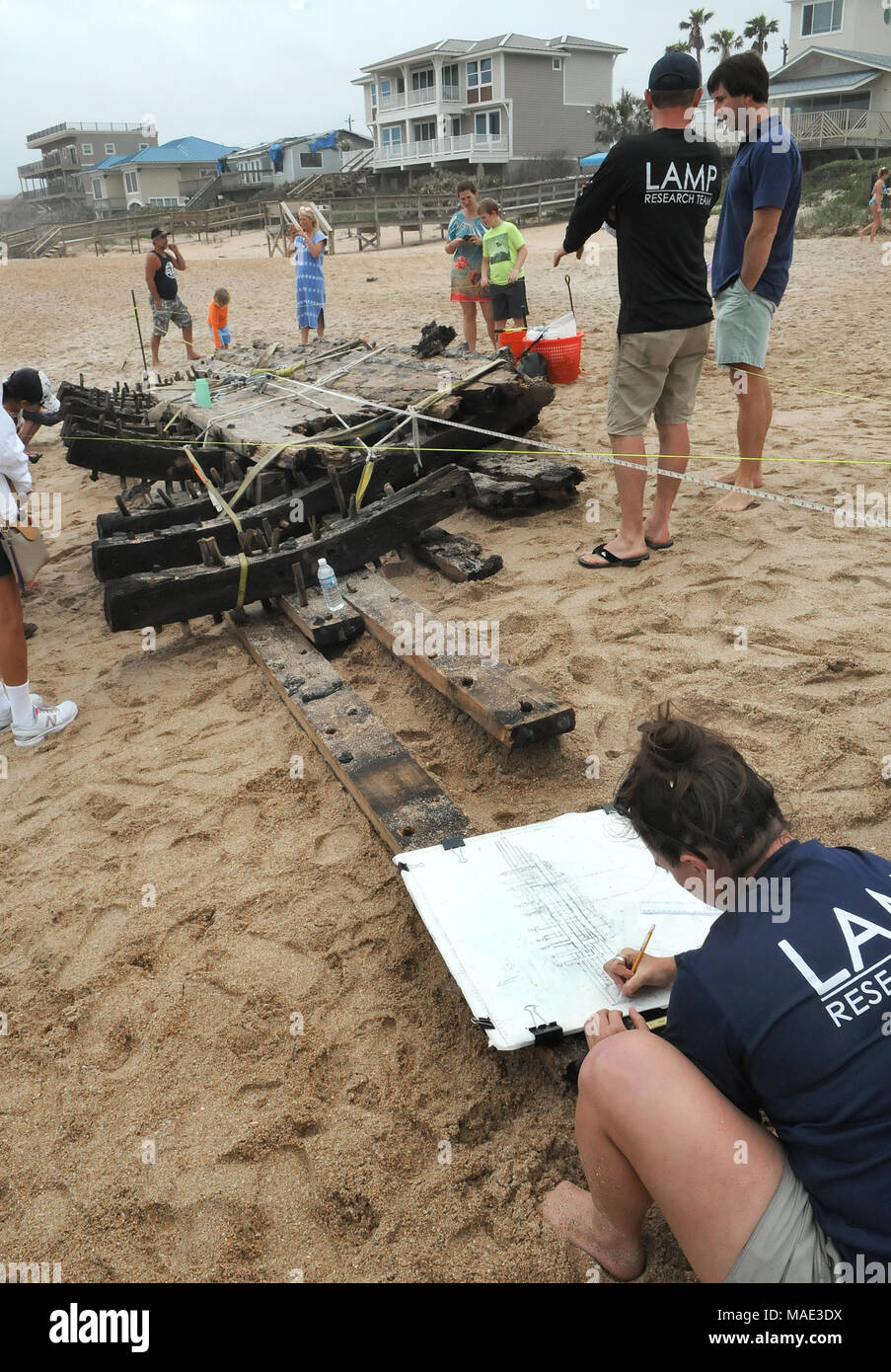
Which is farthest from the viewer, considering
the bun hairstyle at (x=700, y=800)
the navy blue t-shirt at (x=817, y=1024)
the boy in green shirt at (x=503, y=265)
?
the boy in green shirt at (x=503, y=265)

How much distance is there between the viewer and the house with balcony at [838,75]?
32.8 metres

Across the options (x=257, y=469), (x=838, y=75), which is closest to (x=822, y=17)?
(x=838, y=75)

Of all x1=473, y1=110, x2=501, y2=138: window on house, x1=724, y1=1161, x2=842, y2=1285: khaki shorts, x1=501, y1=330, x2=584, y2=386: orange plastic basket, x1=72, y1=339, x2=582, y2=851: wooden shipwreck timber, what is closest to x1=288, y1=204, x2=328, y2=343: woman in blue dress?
x1=72, y1=339, x2=582, y2=851: wooden shipwreck timber

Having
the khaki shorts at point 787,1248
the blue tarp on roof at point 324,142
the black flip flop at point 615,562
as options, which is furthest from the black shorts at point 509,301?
the blue tarp on roof at point 324,142

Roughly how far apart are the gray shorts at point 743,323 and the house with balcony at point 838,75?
3276 centimetres

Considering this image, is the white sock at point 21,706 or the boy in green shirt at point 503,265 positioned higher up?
the boy in green shirt at point 503,265

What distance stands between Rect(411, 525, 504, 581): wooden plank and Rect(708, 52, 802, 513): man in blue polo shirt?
1.45 metres

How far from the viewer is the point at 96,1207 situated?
201 centimetres

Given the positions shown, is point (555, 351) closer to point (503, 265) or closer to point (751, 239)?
point (503, 265)

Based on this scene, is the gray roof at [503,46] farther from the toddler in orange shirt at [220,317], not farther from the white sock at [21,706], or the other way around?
the white sock at [21,706]

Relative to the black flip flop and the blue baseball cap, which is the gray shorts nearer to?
the blue baseball cap

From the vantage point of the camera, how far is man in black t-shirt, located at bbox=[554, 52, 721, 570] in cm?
410
